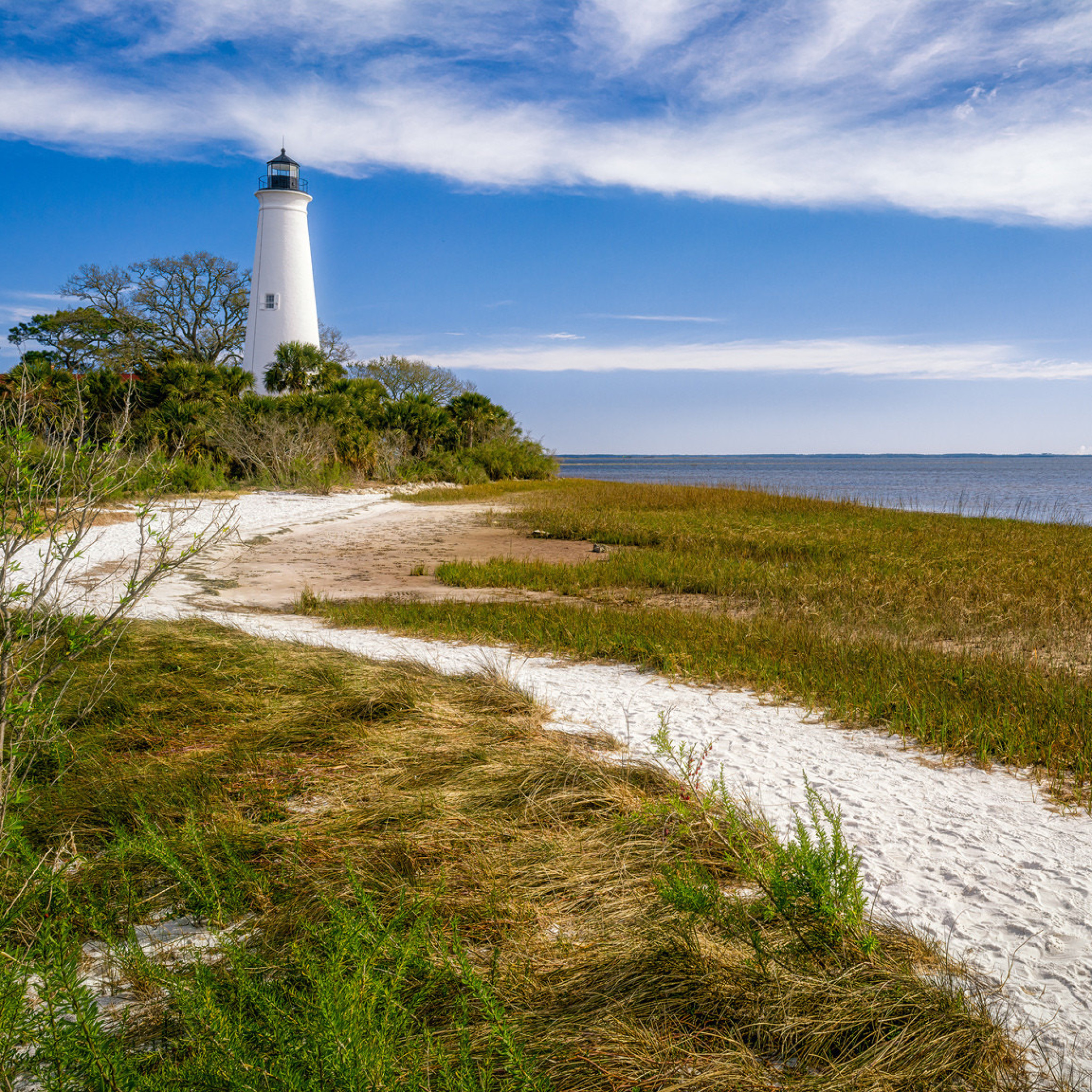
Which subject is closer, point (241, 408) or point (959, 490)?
point (241, 408)

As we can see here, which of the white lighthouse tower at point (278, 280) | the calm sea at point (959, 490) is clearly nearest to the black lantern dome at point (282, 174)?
the white lighthouse tower at point (278, 280)

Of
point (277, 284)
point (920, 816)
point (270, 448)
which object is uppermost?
point (277, 284)

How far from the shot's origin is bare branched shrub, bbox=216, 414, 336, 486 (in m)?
23.2

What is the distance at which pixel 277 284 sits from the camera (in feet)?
117

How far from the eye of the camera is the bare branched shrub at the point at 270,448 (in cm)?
2323

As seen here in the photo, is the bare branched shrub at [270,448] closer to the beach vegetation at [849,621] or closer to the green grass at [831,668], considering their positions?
the beach vegetation at [849,621]

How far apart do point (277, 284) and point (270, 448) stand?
50.3 ft

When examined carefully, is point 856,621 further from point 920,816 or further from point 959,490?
point 959,490

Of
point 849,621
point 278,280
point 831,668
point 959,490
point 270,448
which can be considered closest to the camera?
point 831,668

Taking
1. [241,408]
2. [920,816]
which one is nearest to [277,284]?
[241,408]

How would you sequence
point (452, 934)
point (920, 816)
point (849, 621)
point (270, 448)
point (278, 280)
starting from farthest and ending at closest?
point (278, 280) < point (270, 448) < point (849, 621) < point (920, 816) < point (452, 934)

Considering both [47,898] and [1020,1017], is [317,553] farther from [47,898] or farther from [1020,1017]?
[1020,1017]

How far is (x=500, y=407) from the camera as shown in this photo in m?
40.3

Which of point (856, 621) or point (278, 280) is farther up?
point (278, 280)
